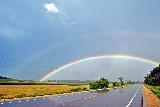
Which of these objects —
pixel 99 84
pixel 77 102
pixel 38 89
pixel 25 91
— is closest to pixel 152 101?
pixel 77 102

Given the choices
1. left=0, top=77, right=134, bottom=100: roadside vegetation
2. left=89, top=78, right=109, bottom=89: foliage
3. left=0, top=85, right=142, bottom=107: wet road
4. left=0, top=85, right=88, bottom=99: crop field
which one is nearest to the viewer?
left=0, top=85, right=142, bottom=107: wet road

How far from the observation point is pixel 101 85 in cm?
10225

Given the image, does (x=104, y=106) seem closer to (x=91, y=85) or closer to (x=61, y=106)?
(x=61, y=106)

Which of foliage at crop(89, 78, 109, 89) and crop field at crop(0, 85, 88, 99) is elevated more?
foliage at crop(89, 78, 109, 89)

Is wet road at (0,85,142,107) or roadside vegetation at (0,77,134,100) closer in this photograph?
wet road at (0,85,142,107)

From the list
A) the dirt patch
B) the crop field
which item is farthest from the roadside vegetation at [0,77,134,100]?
the dirt patch

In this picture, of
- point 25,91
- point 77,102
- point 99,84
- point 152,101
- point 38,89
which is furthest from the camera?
point 99,84

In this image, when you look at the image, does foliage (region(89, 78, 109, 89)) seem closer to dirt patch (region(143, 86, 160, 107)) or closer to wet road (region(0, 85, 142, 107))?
dirt patch (region(143, 86, 160, 107))

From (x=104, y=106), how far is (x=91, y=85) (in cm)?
7116

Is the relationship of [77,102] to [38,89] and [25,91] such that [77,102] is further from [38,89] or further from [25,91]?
[38,89]

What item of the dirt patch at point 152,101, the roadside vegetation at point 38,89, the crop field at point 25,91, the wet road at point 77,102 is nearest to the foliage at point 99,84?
the roadside vegetation at point 38,89

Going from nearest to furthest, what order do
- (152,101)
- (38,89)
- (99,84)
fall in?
(152,101), (38,89), (99,84)

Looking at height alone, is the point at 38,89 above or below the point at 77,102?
above

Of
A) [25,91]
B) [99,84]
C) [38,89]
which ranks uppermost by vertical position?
[99,84]
